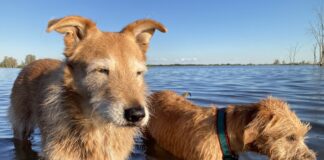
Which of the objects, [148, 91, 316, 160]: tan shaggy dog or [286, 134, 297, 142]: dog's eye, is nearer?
[148, 91, 316, 160]: tan shaggy dog

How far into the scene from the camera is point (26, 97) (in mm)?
6484

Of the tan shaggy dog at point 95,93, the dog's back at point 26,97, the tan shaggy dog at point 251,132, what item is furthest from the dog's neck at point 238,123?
the dog's back at point 26,97

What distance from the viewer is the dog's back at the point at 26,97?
6.16 m

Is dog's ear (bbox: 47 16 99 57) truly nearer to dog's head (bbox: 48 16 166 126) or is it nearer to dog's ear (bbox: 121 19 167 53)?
dog's head (bbox: 48 16 166 126)

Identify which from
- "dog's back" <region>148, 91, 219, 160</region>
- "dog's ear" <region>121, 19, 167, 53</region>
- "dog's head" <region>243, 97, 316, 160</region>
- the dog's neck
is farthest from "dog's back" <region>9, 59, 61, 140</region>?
"dog's head" <region>243, 97, 316, 160</region>

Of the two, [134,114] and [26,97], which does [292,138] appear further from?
[26,97]

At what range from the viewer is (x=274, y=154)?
5.73 meters

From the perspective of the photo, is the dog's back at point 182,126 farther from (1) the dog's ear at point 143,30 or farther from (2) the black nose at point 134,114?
(2) the black nose at point 134,114

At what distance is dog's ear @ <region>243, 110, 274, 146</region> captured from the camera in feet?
18.2

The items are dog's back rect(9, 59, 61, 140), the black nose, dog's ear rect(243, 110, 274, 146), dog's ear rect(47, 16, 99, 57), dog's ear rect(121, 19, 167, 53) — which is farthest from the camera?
dog's back rect(9, 59, 61, 140)

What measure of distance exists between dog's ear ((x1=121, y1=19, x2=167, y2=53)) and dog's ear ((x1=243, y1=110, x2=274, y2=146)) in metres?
2.08

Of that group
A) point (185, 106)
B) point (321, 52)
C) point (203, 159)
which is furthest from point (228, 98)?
point (321, 52)

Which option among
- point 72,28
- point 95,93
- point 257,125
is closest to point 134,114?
point 95,93

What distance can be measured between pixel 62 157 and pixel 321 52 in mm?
70255
